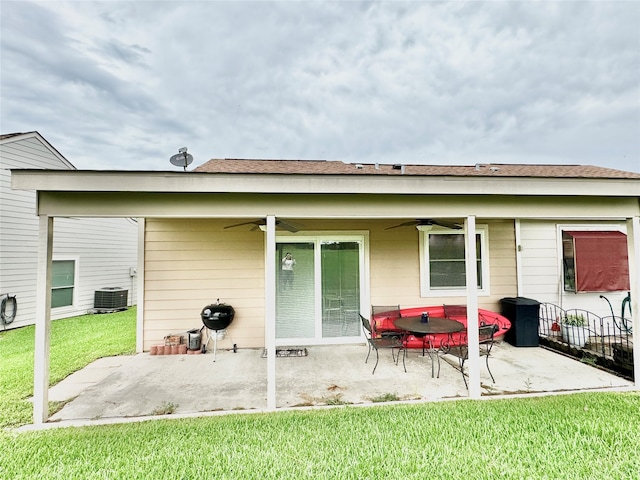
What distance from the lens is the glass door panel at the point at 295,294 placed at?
6395mm

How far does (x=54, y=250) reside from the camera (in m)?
9.65

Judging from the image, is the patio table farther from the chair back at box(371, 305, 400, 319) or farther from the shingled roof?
the shingled roof

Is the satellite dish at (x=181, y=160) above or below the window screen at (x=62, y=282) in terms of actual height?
above

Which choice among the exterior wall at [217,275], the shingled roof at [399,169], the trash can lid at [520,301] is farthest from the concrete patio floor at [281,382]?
the shingled roof at [399,169]

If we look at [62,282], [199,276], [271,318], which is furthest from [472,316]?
[62,282]

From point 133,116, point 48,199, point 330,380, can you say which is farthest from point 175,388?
point 133,116

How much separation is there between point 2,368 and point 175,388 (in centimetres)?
335

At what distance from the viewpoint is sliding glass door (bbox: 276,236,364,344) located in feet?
21.0

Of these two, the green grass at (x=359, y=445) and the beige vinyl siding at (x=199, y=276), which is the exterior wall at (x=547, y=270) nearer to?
the green grass at (x=359, y=445)

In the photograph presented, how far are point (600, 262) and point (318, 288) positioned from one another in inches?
250

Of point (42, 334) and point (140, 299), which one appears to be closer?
point (42, 334)

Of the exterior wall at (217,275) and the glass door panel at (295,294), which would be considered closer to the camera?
the exterior wall at (217,275)

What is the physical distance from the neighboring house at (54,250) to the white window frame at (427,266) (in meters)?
8.69

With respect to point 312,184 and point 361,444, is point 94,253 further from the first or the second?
point 361,444
